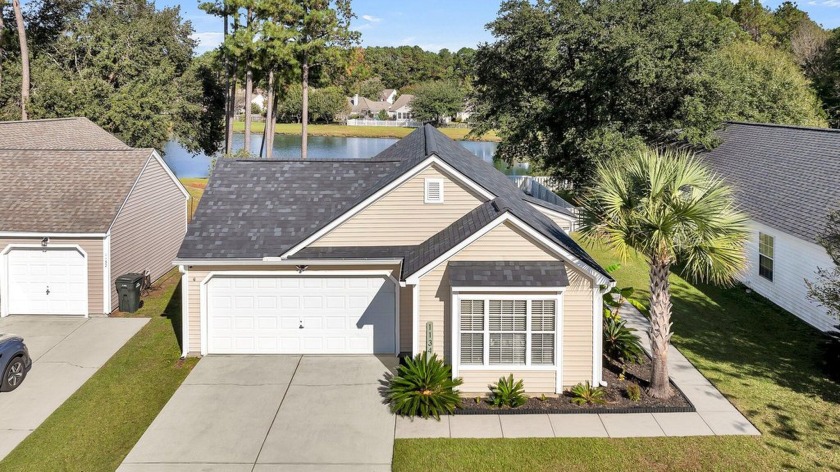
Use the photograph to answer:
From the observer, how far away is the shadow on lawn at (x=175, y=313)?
51.6 ft

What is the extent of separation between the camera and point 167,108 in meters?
38.8

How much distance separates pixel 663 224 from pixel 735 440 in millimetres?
3704

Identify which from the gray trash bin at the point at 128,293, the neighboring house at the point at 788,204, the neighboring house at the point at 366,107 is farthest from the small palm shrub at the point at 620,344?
the neighboring house at the point at 366,107

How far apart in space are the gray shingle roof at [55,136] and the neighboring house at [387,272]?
1167cm

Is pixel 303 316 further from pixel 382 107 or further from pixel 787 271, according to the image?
pixel 382 107

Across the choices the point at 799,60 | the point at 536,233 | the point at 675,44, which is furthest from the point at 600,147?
the point at 799,60

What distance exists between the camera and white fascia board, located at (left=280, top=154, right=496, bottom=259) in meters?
14.0

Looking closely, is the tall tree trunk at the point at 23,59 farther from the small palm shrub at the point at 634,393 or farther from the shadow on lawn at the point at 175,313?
the small palm shrub at the point at 634,393

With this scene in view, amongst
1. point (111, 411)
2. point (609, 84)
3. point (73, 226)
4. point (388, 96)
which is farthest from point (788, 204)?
point (388, 96)

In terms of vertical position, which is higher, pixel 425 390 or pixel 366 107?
pixel 366 107

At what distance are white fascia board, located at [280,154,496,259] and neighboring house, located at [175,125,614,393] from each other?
1.2 inches

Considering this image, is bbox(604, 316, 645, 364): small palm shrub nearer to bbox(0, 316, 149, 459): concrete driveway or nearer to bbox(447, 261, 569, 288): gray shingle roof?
bbox(447, 261, 569, 288): gray shingle roof

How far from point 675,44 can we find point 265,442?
22636 mm

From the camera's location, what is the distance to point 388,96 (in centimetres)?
11694
